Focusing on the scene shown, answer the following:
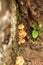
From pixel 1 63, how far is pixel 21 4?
0.99 metres

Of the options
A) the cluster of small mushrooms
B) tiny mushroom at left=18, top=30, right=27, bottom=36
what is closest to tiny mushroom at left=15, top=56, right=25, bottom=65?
the cluster of small mushrooms

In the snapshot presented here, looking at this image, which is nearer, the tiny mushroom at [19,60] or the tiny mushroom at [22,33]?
the tiny mushroom at [19,60]

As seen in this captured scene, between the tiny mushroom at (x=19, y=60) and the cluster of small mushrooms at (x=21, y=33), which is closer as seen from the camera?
the tiny mushroom at (x=19, y=60)

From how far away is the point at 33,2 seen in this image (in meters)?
2.76

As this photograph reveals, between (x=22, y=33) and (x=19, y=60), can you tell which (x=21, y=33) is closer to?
(x=22, y=33)

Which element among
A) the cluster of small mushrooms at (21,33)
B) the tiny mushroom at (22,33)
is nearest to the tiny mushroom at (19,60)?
the cluster of small mushrooms at (21,33)

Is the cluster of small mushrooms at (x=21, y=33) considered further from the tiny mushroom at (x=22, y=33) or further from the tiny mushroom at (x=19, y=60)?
the tiny mushroom at (x=19, y=60)

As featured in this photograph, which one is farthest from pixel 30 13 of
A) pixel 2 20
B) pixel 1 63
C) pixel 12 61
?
pixel 2 20

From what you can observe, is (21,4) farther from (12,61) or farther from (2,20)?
(2,20)

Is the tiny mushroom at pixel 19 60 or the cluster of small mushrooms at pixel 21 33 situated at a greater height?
the cluster of small mushrooms at pixel 21 33

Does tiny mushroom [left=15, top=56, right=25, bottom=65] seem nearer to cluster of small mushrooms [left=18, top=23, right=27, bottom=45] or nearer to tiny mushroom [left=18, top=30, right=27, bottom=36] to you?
cluster of small mushrooms [left=18, top=23, right=27, bottom=45]

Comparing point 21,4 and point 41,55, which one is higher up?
point 21,4

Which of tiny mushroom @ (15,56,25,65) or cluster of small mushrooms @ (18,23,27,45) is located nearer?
tiny mushroom @ (15,56,25,65)

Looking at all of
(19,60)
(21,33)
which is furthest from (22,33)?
(19,60)
